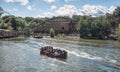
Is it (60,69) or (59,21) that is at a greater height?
(59,21)

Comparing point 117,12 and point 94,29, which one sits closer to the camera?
point 94,29

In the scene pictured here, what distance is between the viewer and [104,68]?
43.2 m

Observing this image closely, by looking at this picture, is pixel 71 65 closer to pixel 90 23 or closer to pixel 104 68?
pixel 104 68

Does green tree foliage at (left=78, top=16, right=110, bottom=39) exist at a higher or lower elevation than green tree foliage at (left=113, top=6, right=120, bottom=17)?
lower

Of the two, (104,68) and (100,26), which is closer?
(104,68)

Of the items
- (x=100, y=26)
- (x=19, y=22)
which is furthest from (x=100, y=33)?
(x=19, y=22)

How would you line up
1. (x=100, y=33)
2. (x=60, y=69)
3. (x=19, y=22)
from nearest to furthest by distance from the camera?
(x=60, y=69), (x=100, y=33), (x=19, y=22)

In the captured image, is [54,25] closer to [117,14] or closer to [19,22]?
[19,22]

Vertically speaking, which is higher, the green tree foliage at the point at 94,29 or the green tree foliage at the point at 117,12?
the green tree foliage at the point at 117,12

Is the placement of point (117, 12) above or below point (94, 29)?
above

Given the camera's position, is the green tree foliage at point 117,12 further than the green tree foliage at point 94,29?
Yes

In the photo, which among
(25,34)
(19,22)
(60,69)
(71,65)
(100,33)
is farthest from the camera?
(19,22)

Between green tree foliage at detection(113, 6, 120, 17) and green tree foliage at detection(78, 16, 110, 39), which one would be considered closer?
green tree foliage at detection(78, 16, 110, 39)

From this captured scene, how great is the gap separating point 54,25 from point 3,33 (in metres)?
54.0
